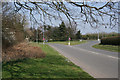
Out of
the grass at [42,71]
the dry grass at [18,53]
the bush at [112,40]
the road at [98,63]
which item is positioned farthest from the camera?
the bush at [112,40]

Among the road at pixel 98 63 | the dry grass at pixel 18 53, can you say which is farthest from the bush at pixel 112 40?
the dry grass at pixel 18 53

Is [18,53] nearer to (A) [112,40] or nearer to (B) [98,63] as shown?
(B) [98,63]

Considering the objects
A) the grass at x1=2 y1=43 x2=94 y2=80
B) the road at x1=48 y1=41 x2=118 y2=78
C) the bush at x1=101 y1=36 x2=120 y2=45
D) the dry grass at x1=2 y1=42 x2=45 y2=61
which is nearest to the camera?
the grass at x1=2 y1=43 x2=94 y2=80

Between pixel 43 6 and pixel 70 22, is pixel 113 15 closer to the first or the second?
pixel 70 22

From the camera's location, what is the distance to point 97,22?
376cm

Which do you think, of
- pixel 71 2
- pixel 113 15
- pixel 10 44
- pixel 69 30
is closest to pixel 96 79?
pixel 69 30

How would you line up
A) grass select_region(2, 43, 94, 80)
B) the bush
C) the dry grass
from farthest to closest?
the bush, the dry grass, grass select_region(2, 43, 94, 80)

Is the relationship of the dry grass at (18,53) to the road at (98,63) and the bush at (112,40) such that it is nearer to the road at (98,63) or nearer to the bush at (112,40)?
the road at (98,63)

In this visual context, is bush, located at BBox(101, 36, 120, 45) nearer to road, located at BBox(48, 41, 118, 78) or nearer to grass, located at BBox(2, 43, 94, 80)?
road, located at BBox(48, 41, 118, 78)

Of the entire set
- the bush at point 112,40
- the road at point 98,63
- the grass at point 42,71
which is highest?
the bush at point 112,40

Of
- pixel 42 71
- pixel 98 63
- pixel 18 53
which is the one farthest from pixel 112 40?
pixel 42 71

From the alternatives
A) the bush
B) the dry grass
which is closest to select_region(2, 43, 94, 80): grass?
the dry grass

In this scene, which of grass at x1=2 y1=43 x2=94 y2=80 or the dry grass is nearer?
grass at x1=2 y1=43 x2=94 y2=80

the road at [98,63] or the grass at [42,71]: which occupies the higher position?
the grass at [42,71]
